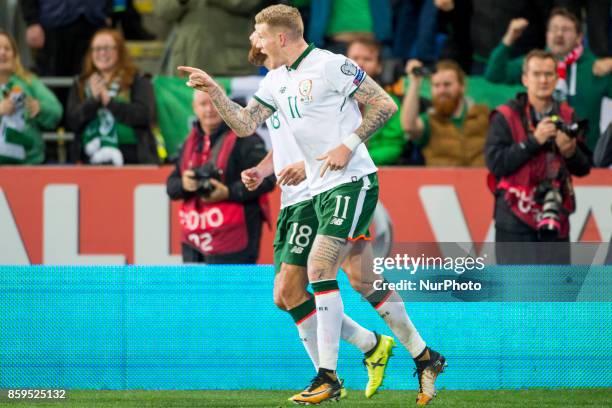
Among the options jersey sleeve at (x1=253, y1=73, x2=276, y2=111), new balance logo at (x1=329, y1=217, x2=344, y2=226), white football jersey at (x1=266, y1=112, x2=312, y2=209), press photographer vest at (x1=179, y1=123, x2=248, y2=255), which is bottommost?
press photographer vest at (x1=179, y1=123, x2=248, y2=255)

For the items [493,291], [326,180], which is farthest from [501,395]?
[326,180]

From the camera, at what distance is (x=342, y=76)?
29.3 ft

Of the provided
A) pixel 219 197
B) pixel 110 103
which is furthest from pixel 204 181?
pixel 110 103

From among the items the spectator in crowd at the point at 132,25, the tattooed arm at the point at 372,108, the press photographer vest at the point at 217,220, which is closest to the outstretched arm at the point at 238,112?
the tattooed arm at the point at 372,108

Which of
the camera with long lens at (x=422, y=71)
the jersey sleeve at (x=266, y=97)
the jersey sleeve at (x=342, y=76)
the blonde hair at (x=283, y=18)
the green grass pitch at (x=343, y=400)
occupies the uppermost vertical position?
the blonde hair at (x=283, y=18)

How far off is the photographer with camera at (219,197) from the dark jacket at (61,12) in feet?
10.7

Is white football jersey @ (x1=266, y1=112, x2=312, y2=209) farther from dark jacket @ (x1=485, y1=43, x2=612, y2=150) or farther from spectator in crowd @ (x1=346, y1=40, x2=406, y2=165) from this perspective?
dark jacket @ (x1=485, y1=43, x2=612, y2=150)

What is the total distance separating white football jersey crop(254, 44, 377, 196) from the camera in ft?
29.3

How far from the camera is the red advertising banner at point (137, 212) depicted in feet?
42.8

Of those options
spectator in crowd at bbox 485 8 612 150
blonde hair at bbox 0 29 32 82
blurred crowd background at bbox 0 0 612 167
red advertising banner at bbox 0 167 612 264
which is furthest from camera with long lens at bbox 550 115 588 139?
blonde hair at bbox 0 29 32 82

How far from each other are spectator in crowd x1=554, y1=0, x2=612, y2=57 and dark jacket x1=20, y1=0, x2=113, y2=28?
4381mm

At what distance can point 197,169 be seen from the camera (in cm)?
1142

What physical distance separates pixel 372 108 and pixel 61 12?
6.30 meters

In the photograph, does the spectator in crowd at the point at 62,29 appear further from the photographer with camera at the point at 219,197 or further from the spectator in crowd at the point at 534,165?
the spectator in crowd at the point at 534,165
